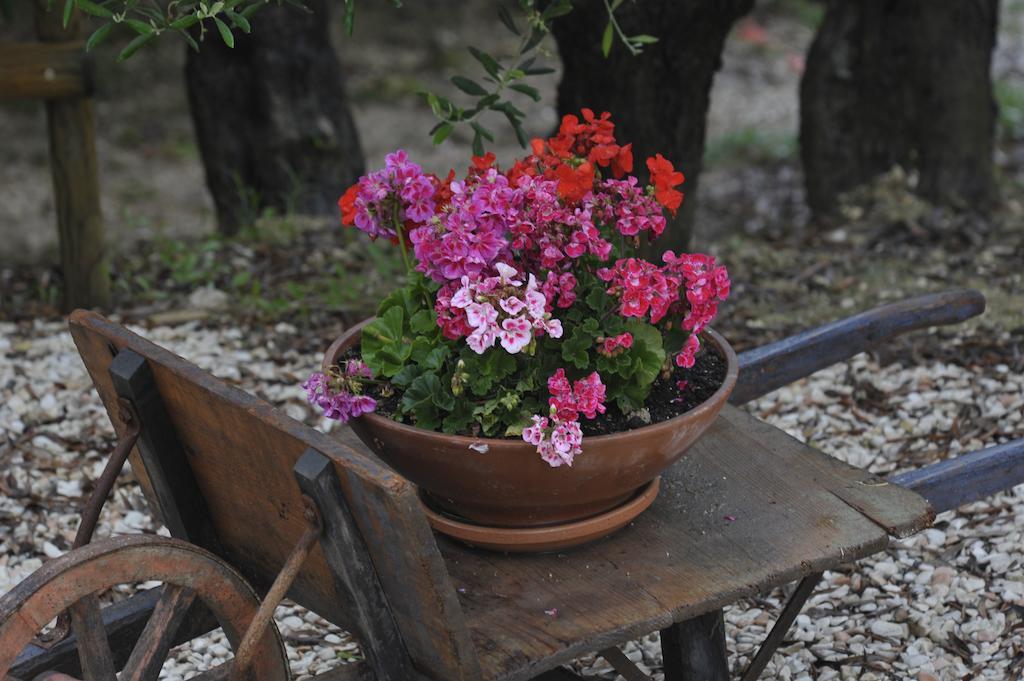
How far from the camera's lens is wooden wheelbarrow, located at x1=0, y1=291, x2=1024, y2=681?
64.8 inches

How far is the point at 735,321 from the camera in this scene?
4168 mm

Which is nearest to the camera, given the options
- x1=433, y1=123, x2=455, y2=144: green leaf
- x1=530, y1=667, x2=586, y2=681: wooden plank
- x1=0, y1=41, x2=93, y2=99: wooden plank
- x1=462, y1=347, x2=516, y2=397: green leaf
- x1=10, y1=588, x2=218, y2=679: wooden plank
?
x1=462, y1=347, x2=516, y2=397: green leaf

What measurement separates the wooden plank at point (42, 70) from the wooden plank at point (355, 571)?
2693 mm

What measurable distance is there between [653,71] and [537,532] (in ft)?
7.32

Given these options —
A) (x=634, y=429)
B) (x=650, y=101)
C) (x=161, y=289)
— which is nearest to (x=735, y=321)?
(x=650, y=101)

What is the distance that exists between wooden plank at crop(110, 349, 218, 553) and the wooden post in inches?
90.9

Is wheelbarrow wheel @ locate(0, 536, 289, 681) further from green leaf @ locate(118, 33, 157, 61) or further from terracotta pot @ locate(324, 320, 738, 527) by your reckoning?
green leaf @ locate(118, 33, 157, 61)

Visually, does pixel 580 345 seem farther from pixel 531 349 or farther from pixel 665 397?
pixel 665 397

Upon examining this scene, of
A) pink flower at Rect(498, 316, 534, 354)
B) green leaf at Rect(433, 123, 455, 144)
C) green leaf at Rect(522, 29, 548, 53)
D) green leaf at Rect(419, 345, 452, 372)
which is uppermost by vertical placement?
green leaf at Rect(522, 29, 548, 53)

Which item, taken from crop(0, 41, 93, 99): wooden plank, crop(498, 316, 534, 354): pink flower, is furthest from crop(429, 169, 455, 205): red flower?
crop(0, 41, 93, 99): wooden plank

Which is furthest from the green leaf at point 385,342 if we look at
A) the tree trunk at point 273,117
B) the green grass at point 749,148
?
the green grass at point 749,148

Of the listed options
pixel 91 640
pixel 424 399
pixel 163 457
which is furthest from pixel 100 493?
pixel 424 399

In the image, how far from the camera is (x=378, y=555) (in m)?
1.69

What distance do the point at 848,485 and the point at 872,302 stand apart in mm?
2209
